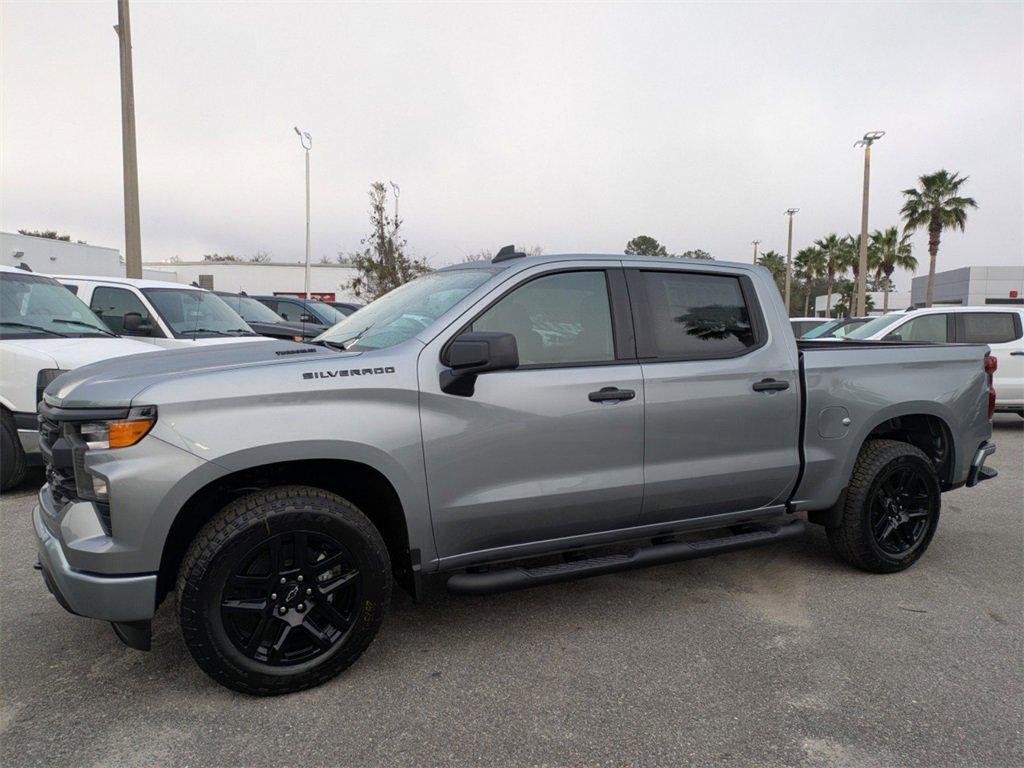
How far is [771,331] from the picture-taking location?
380cm

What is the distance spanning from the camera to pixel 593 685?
2.87m

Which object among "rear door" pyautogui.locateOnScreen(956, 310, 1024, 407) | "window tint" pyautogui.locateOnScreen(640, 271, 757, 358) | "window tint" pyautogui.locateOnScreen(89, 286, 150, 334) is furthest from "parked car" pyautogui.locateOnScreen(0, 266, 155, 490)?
"rear door" pyautogui.locateOnScreen(956, 310, 1024, 407)

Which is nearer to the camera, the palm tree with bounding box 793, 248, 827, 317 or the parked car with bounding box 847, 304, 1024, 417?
the parked car with bounding box 847, 304, 1024, 417

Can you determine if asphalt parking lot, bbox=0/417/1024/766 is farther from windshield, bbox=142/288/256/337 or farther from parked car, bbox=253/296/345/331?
parked car, bbox=253/296/345/331

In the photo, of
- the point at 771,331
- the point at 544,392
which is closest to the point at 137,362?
the point at 544,392

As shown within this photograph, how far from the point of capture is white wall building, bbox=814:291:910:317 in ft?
232

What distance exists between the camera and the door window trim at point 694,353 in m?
3.43

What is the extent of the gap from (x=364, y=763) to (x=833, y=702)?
1.90 meters

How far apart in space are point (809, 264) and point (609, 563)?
6080 centimetres

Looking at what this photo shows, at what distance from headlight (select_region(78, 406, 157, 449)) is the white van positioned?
509cm

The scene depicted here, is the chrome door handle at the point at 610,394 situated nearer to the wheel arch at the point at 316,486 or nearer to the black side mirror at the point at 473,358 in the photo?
the black side mirror at the point at 473,358

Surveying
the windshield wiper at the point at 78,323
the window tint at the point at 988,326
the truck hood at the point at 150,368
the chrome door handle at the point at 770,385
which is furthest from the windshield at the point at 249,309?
the window tint at the point at 988,326

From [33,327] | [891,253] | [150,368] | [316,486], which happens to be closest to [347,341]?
[316,486]

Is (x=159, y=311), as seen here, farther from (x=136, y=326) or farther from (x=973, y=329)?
(x=973, y=329)
